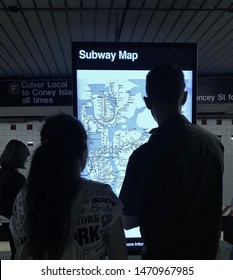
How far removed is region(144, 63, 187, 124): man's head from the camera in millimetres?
1601

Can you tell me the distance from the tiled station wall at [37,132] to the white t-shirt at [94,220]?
673cm

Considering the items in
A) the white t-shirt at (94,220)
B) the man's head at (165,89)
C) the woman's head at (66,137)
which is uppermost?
the man's head at (165,89)

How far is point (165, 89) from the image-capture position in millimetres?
1602

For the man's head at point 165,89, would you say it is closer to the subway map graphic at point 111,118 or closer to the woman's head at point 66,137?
the woman's head at point 66,137

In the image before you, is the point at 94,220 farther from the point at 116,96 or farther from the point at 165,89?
the point at 116,96

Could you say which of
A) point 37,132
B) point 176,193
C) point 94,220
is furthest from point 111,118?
point 37,132

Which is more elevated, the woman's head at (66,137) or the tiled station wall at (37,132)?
the woman's head at (66,137)

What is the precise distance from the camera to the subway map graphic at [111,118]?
8.36 ft

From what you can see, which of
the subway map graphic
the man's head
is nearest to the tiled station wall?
the subway map graphic

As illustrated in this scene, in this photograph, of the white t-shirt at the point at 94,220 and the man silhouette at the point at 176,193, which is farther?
the man silhouette at the point at 176,193

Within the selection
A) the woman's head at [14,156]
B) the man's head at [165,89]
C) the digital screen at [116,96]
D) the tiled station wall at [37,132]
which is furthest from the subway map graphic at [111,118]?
the tiled station wall at [37,132]

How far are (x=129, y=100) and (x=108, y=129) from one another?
9.5 inches

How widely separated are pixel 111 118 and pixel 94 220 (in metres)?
1.27

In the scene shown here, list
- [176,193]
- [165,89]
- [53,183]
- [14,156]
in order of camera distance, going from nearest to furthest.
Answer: [53,183], [176,193], [165,89], [14,156]
